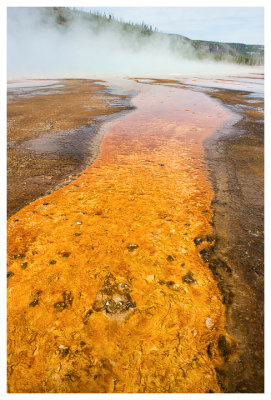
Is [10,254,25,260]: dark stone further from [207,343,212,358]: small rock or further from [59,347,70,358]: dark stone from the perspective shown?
[207,343,212,358]: small rock

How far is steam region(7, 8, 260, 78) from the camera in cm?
4547

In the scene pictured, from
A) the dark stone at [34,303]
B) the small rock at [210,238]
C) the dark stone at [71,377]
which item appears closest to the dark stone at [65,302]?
the dark stone at [34,303]

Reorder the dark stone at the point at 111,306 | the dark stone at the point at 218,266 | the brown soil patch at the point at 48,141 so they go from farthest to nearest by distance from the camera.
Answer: the brown soil patch at the point at 48,141
the dark stone at the point at 218,266
the dark stone at the point at 111,306

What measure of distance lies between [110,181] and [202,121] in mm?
5957

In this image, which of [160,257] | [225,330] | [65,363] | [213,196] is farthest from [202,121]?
[65,363]

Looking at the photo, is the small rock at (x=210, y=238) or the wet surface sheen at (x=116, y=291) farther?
the small rock at (x=210, y=238)

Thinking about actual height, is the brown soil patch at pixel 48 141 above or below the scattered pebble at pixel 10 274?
above

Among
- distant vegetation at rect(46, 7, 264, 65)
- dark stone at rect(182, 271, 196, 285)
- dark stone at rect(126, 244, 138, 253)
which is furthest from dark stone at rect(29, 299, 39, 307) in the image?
distant vegetation at rect(46, 7, 264, 65)

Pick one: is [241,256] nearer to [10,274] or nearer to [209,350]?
[209,350]

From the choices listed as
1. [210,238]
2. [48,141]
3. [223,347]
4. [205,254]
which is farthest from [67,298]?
[48,141]

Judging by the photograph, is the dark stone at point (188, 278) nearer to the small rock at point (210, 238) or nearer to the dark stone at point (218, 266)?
the dark stone at point (218, 266)

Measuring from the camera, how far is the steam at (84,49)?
45.5 metres

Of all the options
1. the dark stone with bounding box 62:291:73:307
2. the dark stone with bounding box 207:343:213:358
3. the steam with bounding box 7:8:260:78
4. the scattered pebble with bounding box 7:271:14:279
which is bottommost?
the dark stone with bounding box 207:343:213:358

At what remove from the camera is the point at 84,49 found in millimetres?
60875
